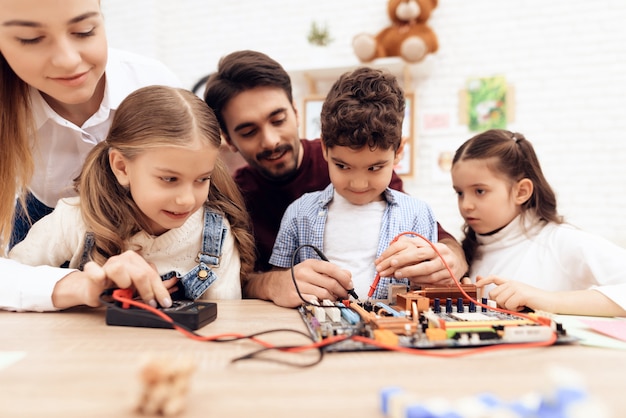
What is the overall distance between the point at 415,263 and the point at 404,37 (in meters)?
2.09

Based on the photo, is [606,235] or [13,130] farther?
[606,235]

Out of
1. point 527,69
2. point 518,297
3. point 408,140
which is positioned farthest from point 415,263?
point 527,69

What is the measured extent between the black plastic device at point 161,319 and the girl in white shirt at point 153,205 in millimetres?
267

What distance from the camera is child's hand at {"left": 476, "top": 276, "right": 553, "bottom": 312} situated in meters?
0.91

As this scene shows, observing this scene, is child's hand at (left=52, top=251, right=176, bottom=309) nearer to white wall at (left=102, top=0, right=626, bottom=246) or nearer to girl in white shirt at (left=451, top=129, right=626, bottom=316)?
girl in white shirt at (left=451, top=129, right=626, bottom=316)

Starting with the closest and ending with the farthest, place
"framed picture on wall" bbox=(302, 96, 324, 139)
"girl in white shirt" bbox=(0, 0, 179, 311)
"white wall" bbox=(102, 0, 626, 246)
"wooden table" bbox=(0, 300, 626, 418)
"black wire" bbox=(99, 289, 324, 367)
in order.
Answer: "wooden table" bbox=(0, 300, 626, 418), "black wire" bbox=(99, 289, 324, 367), "girl in white shirt" bbox=(0, 0, 179, 311), "white wall" bbox=(102, 0, 626, 246), "framed picture on wall" bbox=(302, 96, 324, 139)

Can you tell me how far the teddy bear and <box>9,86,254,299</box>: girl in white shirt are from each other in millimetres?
1843

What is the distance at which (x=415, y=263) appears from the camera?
1.01 meters

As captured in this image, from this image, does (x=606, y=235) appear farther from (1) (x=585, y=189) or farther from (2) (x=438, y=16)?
(2) (x=438, y=16)

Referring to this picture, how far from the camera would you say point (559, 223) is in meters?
1.43

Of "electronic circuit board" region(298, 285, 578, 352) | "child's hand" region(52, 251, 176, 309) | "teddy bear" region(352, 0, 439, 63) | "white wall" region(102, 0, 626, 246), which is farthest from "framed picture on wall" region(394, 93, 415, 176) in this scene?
"child's hand" region(52, 251, 176, 309)

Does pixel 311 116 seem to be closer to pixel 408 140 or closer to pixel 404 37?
pixel 408 140

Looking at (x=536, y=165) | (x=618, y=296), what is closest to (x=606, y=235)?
(x=536, y=165)

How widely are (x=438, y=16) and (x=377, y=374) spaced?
111 inches
